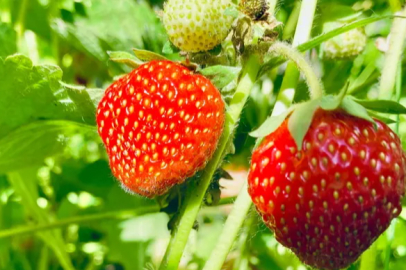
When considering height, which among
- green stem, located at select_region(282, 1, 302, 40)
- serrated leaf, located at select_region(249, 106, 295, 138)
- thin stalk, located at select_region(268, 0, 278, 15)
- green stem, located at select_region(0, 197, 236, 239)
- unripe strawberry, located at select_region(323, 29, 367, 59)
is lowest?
green stem, located at select_region(0, 197, 236, 239)

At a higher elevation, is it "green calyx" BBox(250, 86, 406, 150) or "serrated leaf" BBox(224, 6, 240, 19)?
"serrated leaf" BBox(224, 6, 240, 19)

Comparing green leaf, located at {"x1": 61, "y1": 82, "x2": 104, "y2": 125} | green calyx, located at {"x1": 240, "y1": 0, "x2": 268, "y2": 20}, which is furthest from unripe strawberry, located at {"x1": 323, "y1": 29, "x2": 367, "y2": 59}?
green leaf, located at {"x1": 61, "y1": 82, "x2": 104, "y2": 125}

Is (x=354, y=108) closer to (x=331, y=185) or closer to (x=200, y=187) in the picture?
(x=331, y=185)

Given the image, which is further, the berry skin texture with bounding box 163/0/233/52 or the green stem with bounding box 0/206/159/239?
the green stem with bounding box 0/206/159/239

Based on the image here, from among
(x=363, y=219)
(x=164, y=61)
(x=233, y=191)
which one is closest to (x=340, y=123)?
(x=363, y=219)

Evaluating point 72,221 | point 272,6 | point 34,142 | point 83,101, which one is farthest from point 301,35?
Result: point 72,221

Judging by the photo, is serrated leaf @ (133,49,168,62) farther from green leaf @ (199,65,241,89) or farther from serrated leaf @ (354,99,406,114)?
serrated leaf @ (354,99,406,114)
